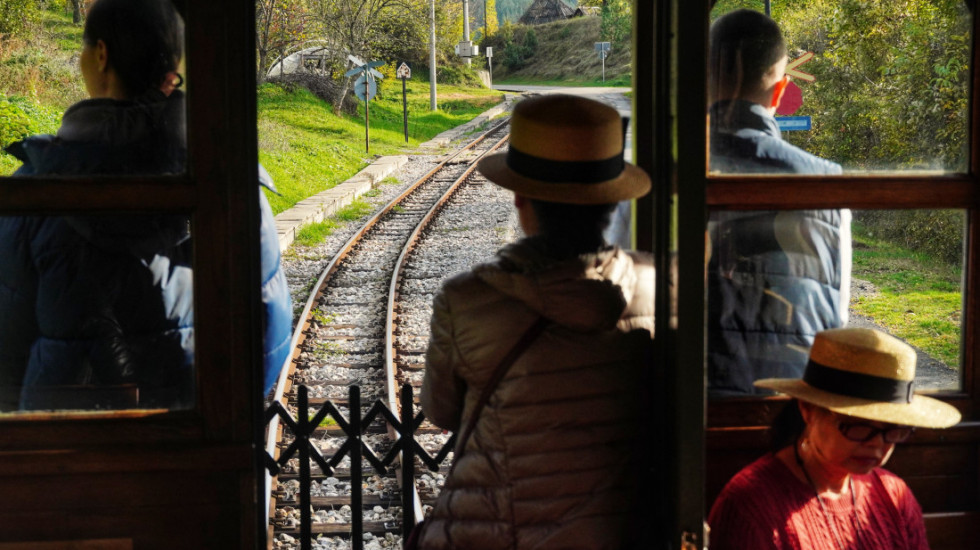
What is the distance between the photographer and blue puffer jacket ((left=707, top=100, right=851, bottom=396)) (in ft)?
8.49

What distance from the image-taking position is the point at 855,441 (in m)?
2.28

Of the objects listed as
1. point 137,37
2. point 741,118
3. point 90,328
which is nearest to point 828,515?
point 741,118

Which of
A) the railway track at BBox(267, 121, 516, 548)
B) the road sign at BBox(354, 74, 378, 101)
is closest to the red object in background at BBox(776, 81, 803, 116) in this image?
the railway track at BBox(267, 121, 516, 548)

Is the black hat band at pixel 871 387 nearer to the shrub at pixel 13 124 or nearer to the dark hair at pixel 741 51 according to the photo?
the dark hair at pixel 741 51

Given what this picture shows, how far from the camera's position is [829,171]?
2.60 metres

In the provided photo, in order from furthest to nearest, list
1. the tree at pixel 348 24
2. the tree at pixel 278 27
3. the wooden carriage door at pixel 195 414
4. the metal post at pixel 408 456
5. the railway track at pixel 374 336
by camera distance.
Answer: the tree at pixel 348 24
the tree at pixel 278 27
the railway track at pixel 374 336
the metal post at pixel 408 456
the wooden carriage door at pixel 195 414

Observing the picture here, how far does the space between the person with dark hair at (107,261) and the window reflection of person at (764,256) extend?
131cm

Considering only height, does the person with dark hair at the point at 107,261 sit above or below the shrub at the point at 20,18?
below

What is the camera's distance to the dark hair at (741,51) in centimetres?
250

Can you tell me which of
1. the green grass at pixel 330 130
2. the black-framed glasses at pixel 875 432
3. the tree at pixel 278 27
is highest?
the tree at pixel 278 27

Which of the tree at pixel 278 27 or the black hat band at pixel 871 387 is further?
the tree at pixel 278 27

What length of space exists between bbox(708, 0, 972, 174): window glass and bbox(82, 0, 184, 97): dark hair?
4.36 ft

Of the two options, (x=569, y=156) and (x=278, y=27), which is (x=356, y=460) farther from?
(x=278, y=27)

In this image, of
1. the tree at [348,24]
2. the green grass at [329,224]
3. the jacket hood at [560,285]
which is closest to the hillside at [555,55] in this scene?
the tree at [348,24]
